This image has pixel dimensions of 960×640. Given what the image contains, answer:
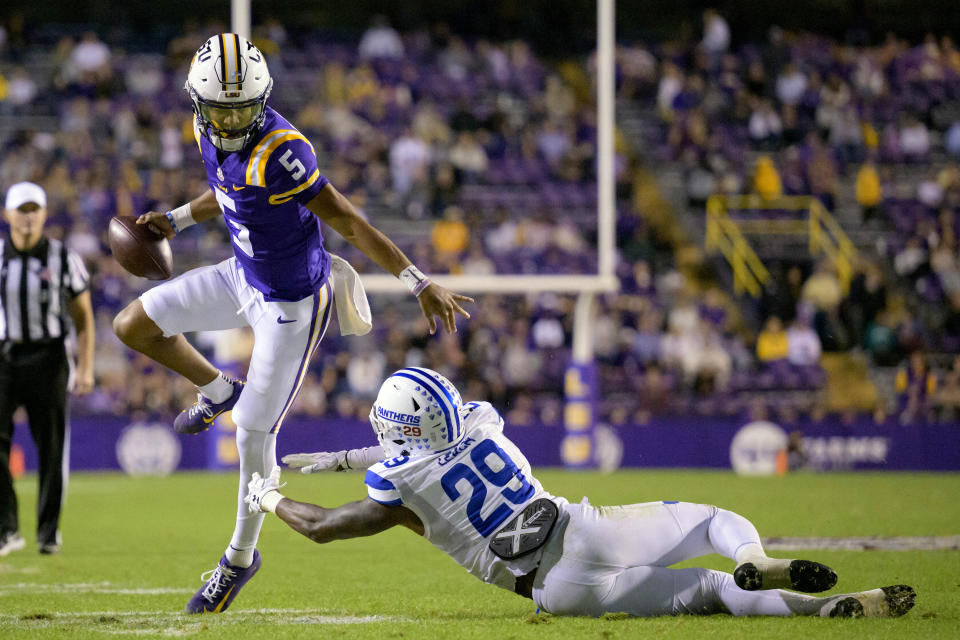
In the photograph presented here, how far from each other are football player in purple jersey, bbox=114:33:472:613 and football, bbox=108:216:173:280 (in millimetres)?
54

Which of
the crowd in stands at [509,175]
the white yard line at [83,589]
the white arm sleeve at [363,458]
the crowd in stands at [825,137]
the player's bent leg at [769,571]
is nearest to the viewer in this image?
the player's bent leg at [769,571]

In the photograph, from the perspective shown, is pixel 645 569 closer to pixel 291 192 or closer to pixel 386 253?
pixel 386 253

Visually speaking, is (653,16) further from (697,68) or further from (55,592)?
(55,592)

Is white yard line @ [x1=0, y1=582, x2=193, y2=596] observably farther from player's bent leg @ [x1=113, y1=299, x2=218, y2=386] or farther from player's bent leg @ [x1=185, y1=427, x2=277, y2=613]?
player's bent leg @ [x1=113, y1=299, x2=218, y2=386]

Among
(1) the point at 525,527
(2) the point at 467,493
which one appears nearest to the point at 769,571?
(1) the point at 525,527

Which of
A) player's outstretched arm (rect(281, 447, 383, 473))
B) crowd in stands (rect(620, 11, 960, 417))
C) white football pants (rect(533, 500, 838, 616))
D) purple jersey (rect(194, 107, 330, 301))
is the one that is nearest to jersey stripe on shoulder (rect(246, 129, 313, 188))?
purple jersey (rect(194, 107, 330, 301))

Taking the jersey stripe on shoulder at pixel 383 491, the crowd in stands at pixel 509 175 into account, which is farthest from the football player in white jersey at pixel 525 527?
the crowd in stands at pixel 509 175

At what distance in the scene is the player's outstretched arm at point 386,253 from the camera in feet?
14.3

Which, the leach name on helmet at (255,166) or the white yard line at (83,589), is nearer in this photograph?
the leach name on helmet at (255,166)

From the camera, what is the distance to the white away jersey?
4.22m

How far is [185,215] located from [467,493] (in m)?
1.81

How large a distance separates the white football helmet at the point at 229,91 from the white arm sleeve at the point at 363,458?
123 cm

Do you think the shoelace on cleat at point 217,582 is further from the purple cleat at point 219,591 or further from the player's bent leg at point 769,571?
the player's bent leg at point 769,571

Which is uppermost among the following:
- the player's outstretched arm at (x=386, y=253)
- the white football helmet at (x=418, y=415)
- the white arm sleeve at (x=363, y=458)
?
the player's outstretched arm at (x=386, y=253)
